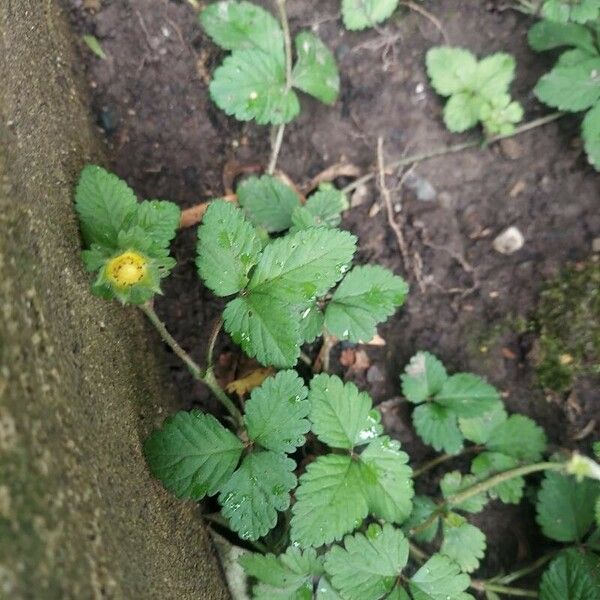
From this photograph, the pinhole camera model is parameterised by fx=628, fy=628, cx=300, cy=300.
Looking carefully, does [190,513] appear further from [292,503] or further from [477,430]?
[477,430]

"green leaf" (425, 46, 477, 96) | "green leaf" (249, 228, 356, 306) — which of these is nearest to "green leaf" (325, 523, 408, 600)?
"green leaf" (249, 228, 356, 306)

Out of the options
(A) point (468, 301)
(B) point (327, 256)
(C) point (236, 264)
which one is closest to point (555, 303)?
(A) point (468, 301)

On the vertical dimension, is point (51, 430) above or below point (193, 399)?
above

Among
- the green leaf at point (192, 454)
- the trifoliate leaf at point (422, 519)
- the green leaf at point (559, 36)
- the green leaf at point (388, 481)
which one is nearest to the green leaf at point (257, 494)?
the green leaf at point (192, 454)

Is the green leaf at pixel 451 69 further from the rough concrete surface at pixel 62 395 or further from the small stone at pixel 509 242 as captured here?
the rough concrete surface at pixel 62 395

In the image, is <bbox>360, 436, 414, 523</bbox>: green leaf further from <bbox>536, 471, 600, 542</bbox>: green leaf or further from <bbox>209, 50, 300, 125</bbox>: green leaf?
<bbox>209, 50, 300, 125</bbox>: green leaf

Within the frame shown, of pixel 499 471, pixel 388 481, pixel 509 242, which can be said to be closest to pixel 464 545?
pixel 499 471
